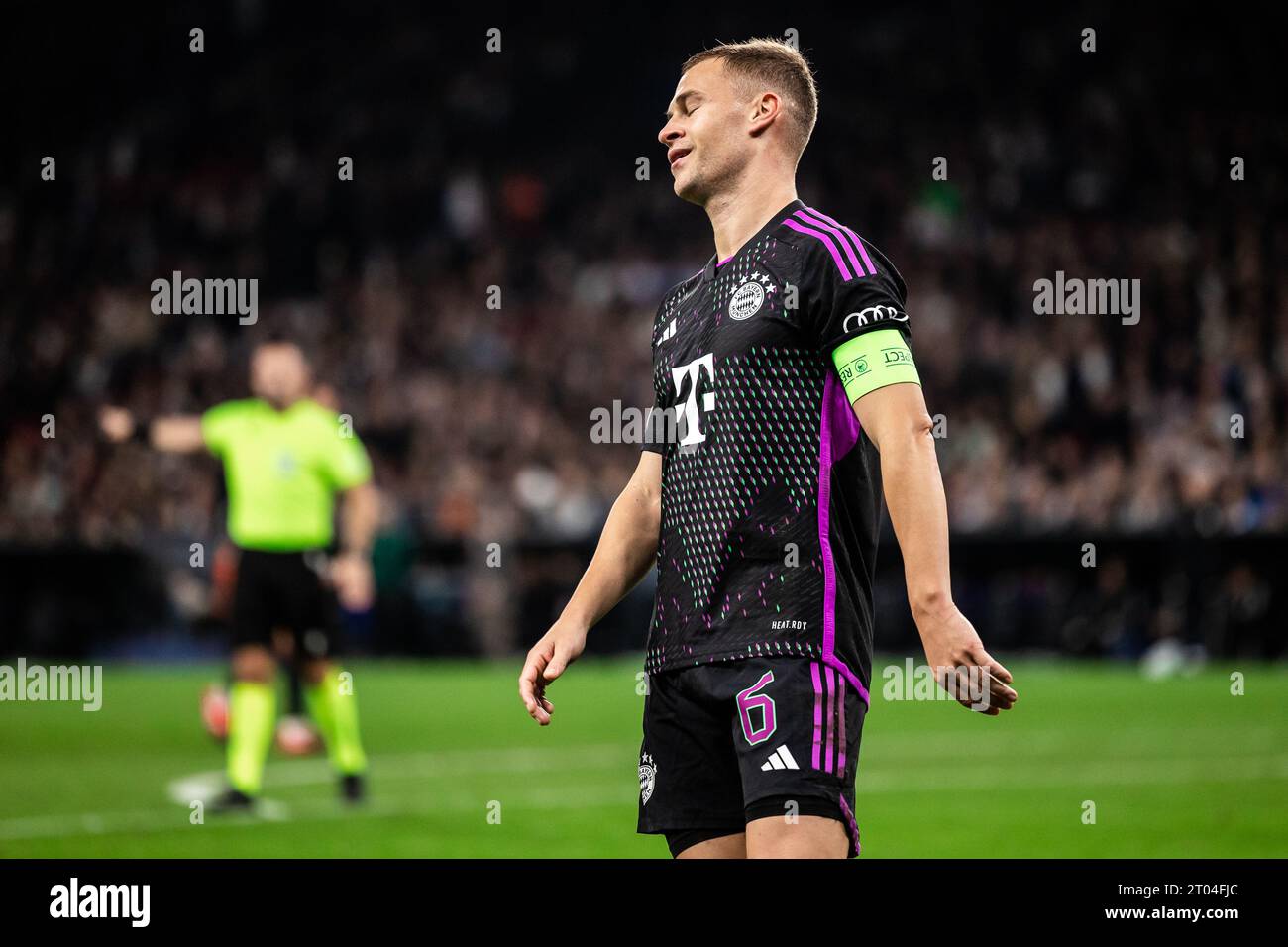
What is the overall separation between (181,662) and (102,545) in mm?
1765

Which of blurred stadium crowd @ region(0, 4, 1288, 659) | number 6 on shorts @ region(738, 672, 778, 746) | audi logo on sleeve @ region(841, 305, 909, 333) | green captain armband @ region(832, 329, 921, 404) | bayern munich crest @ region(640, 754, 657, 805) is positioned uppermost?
blurred stadium crowd @ region(0, 4, 1288, 659)

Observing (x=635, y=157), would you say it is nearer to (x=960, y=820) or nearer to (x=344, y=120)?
(x=344, y=120)

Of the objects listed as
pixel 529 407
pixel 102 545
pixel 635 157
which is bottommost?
pixel 102 545

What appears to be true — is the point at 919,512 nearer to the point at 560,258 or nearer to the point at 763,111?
the point at 763,111

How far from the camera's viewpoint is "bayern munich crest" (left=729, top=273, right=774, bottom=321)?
409 cm

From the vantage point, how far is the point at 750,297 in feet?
13.5

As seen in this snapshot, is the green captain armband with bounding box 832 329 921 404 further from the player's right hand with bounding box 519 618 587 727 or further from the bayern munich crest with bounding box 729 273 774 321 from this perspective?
the player's right hand with bounding box 519 618 587 727

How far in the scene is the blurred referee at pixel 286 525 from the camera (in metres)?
10.0

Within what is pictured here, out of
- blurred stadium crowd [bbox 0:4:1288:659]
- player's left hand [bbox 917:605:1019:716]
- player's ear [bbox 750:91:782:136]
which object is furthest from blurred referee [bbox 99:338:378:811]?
blurred stadium crowd [bbox 0:4:1288:659]

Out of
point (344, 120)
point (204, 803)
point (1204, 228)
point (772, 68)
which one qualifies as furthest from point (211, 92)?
point (772, 68)

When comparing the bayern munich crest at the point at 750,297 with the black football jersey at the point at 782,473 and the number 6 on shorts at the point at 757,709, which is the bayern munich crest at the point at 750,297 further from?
the number 6 on shorts at the point at 757,709

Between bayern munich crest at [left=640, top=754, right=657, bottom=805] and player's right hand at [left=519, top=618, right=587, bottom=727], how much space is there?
274 mm

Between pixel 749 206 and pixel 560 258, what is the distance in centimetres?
2358

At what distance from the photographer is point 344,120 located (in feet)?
98.5
